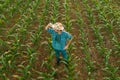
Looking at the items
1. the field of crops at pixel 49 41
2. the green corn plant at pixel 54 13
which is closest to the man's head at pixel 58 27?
the field of crops at pixel 49 41

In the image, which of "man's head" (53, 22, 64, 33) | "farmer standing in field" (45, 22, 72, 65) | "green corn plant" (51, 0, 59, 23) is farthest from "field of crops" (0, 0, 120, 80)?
"man's head" (53, 22, 64, 33)

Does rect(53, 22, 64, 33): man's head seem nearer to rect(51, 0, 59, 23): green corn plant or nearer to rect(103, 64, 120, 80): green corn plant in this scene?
rect(103, 64, 120, 80): green corn plant

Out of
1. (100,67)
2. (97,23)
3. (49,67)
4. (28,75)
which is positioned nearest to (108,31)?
(97,23)

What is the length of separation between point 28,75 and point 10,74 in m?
0.64

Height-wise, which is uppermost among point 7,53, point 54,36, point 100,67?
point 54,36

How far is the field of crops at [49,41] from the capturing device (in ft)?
29.4

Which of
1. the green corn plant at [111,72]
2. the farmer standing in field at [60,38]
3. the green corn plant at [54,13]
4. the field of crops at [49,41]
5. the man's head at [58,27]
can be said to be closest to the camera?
the man's head at [58,27]

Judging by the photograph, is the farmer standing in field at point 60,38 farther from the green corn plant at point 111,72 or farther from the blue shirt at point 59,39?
the green corn plant at point 111,72

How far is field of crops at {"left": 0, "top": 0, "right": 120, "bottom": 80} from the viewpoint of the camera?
8.95 m

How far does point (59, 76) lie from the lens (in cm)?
889

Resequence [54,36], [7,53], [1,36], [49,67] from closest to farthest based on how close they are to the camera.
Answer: [54,36], [49,67], [7,53], [1,36]

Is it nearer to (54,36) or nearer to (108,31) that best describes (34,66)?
(54,36)

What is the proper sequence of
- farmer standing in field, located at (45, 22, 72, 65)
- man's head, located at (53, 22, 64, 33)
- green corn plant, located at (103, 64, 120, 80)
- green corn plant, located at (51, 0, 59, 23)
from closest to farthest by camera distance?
1. man's head, located at (53, 22, 64, 33)
2. farmer standing in field, located at (45, 22, 72, 65)
3. green corn plant, located at (103, 64, 120, 80)
4. green corn plant, located at (51, 0, 59, 23)

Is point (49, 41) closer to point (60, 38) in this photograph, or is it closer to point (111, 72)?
point (60, 38)
